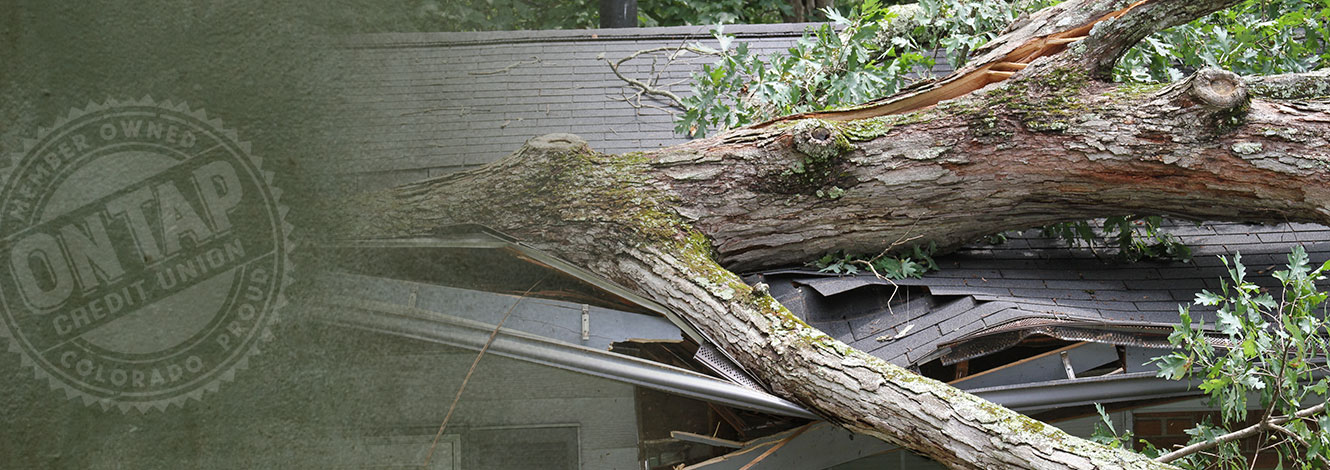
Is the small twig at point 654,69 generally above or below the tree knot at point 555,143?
above

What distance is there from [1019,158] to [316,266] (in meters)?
2.61

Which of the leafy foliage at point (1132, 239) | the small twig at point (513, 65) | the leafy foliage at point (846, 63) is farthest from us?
the small twig at point (513, 65)

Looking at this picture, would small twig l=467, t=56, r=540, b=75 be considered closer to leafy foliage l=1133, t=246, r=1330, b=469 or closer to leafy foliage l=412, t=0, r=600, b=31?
leafy foliage l=412, t=0, r=600, b=31

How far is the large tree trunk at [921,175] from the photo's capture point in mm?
3359

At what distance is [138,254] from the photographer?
196cm

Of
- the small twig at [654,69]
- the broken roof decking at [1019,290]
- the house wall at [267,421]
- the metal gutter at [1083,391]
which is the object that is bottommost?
the metal gutter at [1083,391]

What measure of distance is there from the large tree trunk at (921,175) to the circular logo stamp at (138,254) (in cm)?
113

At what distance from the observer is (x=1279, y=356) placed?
3084mm

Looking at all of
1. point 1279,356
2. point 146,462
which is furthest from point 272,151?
point 1279,356

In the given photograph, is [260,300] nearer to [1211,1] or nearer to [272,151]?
[272,151]

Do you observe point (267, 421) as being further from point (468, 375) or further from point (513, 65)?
point (513, 65)

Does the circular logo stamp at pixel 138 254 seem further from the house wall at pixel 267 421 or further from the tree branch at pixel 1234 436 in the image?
the tree branch at pixel 1234 436

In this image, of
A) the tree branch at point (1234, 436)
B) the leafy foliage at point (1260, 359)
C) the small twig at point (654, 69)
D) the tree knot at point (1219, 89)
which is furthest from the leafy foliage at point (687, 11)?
the tree branch at point (1234, 436)

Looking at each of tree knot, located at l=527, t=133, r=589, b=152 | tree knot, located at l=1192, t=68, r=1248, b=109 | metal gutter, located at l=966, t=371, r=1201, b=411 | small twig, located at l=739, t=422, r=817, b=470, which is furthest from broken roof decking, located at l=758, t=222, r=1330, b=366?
tree knot, located at l=527, t=133, r=589, b=152
